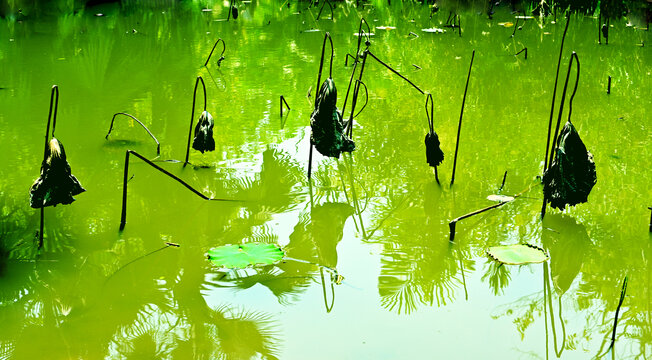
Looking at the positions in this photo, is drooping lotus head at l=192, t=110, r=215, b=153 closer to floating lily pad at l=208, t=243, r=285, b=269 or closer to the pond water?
the pond water

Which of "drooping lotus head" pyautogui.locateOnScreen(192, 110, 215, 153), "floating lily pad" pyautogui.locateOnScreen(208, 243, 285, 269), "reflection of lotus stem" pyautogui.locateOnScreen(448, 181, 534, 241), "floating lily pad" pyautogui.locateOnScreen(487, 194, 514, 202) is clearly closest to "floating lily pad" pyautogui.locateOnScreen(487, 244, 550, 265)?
"reflection of lotus stem" pyautogui.locateOnScreen(448, 181, 534, 241)

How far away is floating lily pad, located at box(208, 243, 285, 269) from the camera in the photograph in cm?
220

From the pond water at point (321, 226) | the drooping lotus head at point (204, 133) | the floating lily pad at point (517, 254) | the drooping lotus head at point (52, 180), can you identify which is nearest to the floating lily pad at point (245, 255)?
the pond water at point (321, 226)

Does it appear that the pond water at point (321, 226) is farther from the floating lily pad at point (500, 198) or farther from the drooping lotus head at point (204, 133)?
the drooping lotus head at point (204, 133)

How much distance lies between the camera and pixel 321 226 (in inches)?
103

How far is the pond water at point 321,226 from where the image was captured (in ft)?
6.19

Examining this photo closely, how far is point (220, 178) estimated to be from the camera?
3.04 m

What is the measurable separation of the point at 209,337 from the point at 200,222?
79 cm

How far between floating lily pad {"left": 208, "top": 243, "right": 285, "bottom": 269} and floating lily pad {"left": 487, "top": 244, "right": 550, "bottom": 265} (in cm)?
70

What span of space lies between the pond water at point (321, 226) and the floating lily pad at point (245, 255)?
0.03 metres

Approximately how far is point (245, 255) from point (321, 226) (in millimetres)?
456

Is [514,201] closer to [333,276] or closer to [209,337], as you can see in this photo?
[333,276]

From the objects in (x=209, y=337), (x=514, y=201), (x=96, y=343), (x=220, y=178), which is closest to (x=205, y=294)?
(x=209, y=337)

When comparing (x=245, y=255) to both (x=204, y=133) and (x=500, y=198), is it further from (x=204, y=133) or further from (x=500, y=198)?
(x=500, y=198)
